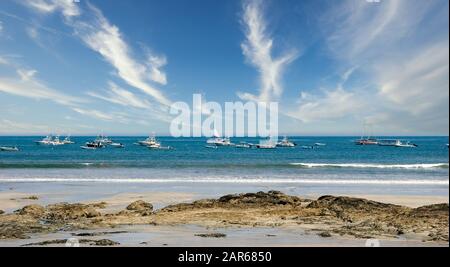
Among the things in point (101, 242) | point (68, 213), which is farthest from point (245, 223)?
point (68, 213)

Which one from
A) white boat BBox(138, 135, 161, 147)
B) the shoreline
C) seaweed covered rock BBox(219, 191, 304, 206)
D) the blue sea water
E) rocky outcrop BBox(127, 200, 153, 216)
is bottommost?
the blue sea water

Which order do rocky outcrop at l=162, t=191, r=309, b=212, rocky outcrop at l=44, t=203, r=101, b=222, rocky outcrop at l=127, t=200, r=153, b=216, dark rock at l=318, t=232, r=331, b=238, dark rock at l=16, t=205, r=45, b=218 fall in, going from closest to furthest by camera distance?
dark rock at l=318, t=232, r=331, b=238, rocky outcrop at l=44, t=203, r=101, b=222, dark rock at l=16, t=205, r=45, b=218, rocky outcrop at l=127, t=200, r=153, b=216, rocky outcrop at l=162, t=191, r=309, b=212

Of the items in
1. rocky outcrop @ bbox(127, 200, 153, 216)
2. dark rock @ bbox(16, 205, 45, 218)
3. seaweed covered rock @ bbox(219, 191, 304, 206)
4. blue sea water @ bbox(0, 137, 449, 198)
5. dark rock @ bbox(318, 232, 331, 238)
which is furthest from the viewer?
blue sea water @ bbox(0, 137, 449, 198)

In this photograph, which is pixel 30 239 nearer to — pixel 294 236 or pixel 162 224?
pixel 162 224

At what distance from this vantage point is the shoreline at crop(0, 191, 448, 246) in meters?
6.45

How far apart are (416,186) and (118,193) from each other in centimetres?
1184

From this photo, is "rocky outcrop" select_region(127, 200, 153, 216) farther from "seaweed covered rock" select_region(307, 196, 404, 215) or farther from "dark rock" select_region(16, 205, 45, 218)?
"seaweed covered rock" select_region(307, 196, 404, 215)

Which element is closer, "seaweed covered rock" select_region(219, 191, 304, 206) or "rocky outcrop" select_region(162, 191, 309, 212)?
"rocky outcrop" select_region(162, 191, 309, 212)

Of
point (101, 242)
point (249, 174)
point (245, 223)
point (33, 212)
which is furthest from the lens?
point (249, 174)

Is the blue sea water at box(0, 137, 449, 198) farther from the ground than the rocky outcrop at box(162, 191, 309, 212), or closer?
closer

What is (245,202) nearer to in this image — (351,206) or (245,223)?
(245,223)

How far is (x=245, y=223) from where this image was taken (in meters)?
7.84

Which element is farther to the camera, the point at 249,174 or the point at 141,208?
the point at 249,174

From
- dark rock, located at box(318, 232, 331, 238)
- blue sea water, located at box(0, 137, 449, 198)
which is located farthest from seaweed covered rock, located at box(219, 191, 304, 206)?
blue sea water, located at box(0, 137, 449, 198)
